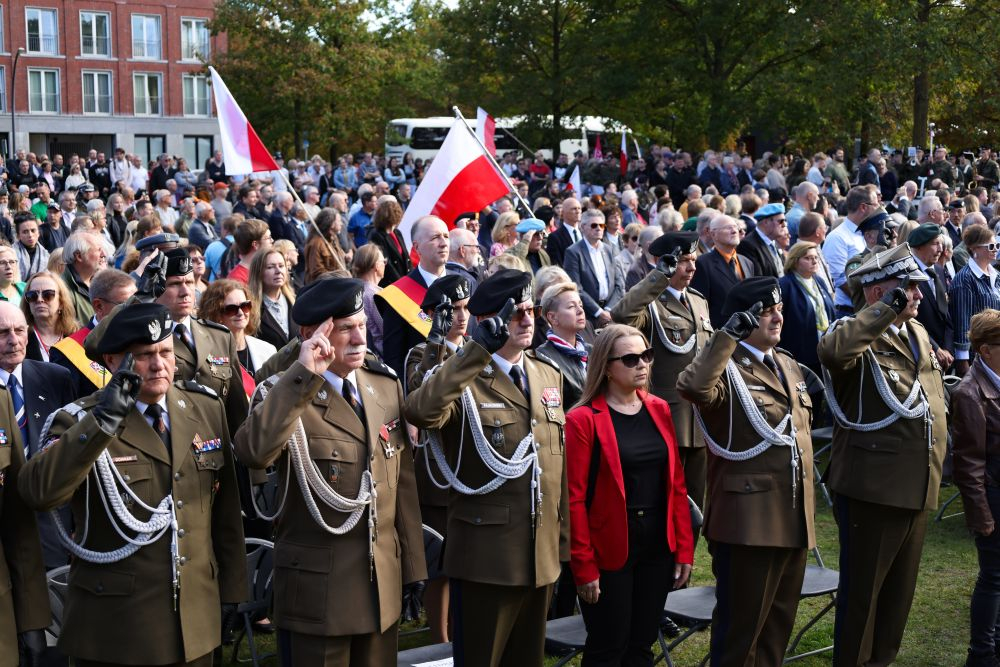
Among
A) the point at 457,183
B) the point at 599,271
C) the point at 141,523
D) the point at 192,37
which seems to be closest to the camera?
the point at 141,523

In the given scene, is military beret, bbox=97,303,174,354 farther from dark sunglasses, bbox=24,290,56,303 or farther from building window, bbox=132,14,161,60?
building window, bbox=132,14,161,60

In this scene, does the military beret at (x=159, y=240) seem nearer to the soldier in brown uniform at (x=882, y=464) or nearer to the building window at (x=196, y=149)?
the soldier in brown uniform at (x=882, y=464)

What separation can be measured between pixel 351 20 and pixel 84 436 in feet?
157

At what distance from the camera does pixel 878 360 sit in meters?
6.03

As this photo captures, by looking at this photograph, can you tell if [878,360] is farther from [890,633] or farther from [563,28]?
[563,28]

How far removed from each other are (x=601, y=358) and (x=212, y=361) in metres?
2.00

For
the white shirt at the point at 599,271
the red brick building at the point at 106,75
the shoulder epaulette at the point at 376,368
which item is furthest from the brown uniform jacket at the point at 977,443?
the red brick building at the point at 106,75

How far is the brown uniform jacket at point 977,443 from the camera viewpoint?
6.21 m

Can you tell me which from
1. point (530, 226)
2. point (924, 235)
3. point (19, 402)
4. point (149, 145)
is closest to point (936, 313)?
point (924, 235)

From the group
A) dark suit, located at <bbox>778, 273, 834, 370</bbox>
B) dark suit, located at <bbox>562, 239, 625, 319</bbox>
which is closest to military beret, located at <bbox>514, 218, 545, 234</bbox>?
dark suit, located at <bbox>562, 239, 625, 319</bbox>

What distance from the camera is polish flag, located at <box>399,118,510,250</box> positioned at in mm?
9891

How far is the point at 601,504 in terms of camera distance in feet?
17.8

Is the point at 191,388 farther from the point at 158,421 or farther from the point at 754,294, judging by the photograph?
the point at 754,294

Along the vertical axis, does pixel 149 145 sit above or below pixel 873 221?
above
